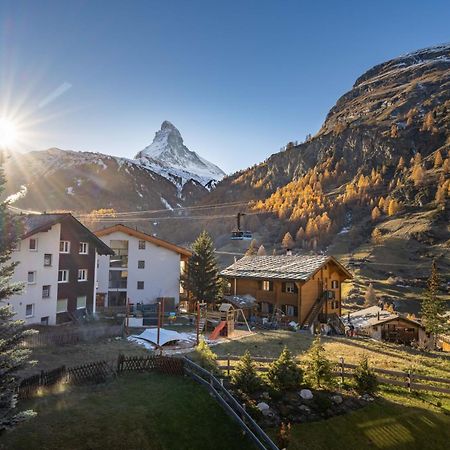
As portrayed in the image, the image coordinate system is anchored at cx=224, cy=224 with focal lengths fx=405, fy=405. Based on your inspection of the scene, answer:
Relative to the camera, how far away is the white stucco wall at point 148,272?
52531mm

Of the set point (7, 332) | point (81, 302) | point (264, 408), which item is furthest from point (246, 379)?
point (81, 302)

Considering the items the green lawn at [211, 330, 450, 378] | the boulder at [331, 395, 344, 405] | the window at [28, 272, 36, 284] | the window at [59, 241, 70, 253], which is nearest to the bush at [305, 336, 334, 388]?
the boulder at [331, 395, 344, 405]

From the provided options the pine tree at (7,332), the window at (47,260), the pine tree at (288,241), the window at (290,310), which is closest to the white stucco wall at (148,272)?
the window at (47,260)

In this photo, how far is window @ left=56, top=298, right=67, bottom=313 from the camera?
3872 centimetres

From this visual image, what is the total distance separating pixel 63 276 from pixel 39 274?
3364 millimetres

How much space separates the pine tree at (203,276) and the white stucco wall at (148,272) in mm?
3020

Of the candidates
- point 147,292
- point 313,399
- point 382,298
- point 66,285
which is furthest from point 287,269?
point 382,298

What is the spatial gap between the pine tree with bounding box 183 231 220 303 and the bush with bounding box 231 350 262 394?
3113 centimetres

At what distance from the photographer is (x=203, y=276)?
51.1 m

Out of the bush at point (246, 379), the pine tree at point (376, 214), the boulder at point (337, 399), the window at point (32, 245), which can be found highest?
Answer: the pine tree at point (376, 214)

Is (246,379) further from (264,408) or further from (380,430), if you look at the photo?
(380,430)

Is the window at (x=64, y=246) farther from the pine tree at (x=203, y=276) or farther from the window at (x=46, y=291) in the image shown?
the pine tree at (x=203, y=276)

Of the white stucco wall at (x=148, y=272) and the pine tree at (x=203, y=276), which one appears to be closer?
the pine tree at (x=203, y=276)

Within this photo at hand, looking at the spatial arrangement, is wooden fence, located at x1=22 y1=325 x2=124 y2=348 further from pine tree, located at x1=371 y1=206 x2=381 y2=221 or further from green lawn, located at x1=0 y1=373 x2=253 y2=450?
pine tree, located at x1=371 y1=206 x2=381 y2=221
